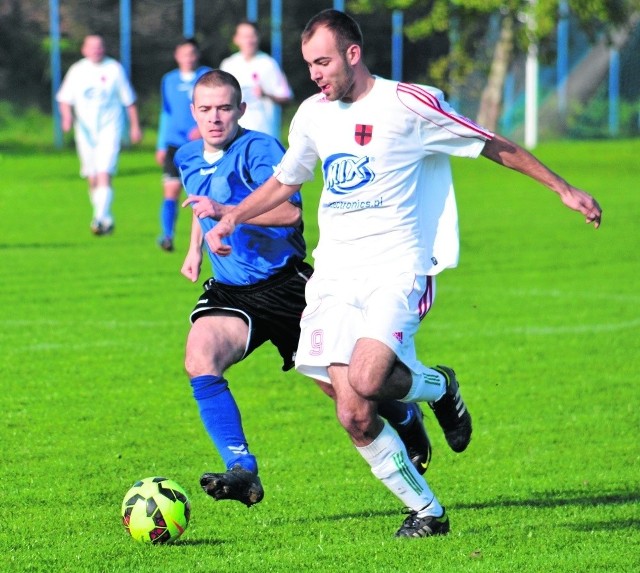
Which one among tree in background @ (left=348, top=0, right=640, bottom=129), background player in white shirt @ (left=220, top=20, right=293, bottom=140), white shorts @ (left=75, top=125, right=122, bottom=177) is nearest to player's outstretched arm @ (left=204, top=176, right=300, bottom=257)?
background player in white shirt @ (left=220, top=20, right=293, bottom=140)

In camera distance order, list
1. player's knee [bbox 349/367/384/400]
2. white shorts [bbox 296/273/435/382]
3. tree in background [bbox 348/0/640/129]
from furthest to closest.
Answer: tree in background [bbox 348/0/640/129], white shorts [bbox 296/273/435/382], player's knee [bbox 349/367/384/400]

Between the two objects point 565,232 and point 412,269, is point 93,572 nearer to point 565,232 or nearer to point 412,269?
point 412,269

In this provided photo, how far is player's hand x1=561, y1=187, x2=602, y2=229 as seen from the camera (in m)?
5.63

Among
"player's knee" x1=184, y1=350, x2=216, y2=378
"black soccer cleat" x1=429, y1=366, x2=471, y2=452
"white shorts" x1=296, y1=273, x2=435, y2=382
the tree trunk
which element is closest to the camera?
"white shorts" x1=296, y1=273, x2=435, y2=382

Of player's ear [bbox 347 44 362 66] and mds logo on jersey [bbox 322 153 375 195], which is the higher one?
player's ear [bbox 347 44 362 66]

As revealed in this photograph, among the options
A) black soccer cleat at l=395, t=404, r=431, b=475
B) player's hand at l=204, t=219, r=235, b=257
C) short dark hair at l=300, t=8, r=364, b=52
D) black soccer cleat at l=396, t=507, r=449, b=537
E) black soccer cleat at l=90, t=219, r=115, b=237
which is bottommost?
black soccer cleat at l=90, t=219, r=115, b=237

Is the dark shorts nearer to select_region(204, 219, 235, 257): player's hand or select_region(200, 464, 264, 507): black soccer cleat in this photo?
select_region(204, 219, 235, 257): player's hand

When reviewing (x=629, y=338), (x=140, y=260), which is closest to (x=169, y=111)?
(x=140, y=260)

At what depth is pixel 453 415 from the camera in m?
6.74

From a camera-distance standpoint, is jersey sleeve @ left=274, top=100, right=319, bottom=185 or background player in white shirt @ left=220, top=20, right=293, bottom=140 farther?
background player in white shirt @ left=220, top=20, right=293, bottom=140

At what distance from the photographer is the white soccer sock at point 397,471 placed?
5797mm

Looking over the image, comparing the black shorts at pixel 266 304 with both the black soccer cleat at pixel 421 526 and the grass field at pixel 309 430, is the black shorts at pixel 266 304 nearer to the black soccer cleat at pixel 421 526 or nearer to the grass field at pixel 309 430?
the grass field at pixel 309 430

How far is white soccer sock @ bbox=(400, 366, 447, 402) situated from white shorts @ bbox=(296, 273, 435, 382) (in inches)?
2.1

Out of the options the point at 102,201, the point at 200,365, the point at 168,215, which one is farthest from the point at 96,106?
the point at 200,365
